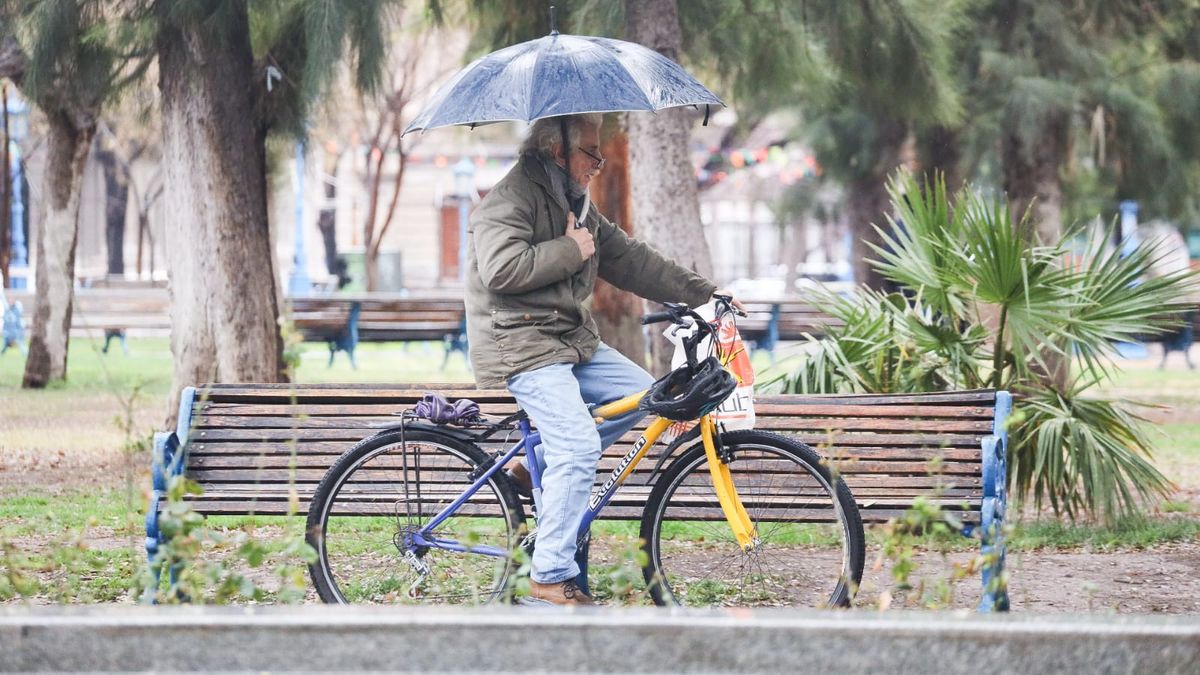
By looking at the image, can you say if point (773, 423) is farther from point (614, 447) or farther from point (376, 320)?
point (376, 320)

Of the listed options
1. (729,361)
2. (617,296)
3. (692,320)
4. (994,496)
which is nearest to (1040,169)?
(617,296)

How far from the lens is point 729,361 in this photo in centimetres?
562

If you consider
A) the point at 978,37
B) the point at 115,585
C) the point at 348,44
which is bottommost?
the point at 115,585

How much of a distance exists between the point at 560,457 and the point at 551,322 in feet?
1.41

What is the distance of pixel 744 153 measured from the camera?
40.0 meters

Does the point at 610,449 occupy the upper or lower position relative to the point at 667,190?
lower

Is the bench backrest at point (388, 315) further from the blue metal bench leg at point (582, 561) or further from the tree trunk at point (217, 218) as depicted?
the blue metal bench leg at point (582, 561)

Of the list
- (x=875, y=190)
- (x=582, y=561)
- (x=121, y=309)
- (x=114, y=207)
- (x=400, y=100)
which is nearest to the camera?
(x=582, y=561)

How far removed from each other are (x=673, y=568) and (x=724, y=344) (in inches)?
58.6

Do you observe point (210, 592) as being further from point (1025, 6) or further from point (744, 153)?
point (744, 153)

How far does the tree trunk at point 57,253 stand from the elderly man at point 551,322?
41.0ft

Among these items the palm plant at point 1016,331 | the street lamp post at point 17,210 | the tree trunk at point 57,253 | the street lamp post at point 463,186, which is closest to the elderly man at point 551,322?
the palm plant at point 1016,331

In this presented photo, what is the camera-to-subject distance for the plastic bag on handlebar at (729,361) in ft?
18.0

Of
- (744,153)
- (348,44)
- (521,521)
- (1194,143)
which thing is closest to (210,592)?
(521,521)
